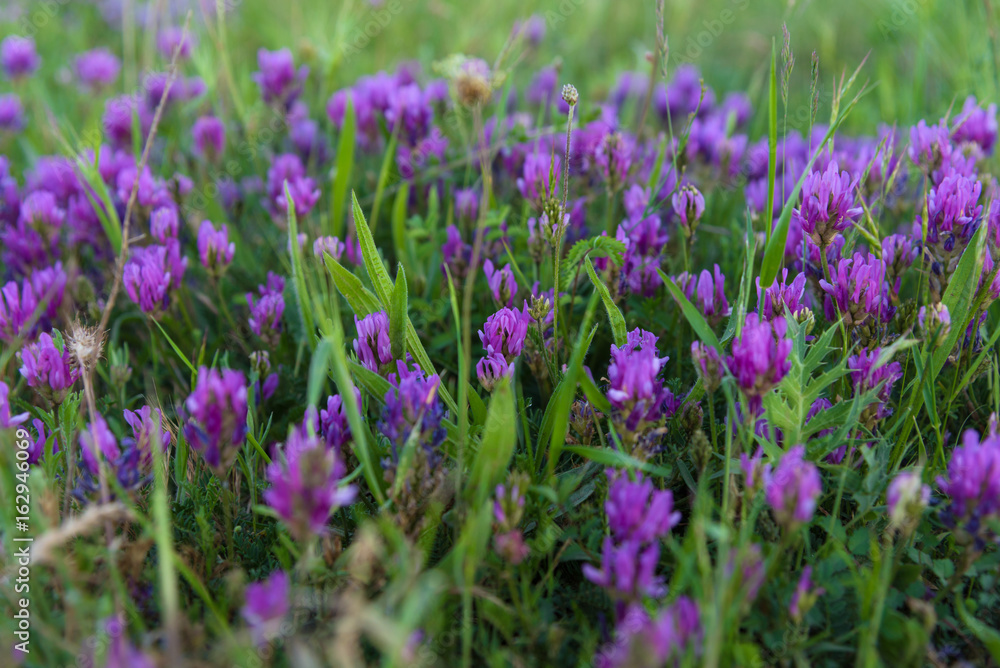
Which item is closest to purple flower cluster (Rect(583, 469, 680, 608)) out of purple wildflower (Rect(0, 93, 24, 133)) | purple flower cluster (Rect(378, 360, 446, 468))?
purple flower cluster (Rect(378, 360, 446, 468))

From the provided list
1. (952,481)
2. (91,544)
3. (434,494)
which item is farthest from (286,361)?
(952,481)

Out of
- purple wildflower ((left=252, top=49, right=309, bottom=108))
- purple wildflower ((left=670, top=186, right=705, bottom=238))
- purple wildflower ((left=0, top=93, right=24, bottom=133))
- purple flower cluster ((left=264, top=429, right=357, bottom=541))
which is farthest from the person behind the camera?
purple wildflower ((left=0, top=93, right=24, bottom=133))

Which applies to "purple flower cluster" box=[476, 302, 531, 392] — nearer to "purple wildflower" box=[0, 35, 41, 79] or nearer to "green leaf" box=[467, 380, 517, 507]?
"green leaf" box=[467, 380, 517, 507]

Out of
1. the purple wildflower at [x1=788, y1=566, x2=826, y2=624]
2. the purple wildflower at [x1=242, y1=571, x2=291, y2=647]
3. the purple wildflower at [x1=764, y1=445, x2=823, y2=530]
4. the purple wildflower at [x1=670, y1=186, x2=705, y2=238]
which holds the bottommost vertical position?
the purple wildflower at [x1=788, y1=566, x2=826, y2=624]

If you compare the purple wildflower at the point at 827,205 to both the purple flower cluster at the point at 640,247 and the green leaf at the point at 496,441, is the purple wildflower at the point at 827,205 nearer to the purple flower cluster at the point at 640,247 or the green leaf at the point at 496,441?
the purple flower cluster at the point at 640,247

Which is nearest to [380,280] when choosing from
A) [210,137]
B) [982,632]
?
[982,632]

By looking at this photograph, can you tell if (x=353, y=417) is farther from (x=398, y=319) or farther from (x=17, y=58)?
(x=17, y=58)

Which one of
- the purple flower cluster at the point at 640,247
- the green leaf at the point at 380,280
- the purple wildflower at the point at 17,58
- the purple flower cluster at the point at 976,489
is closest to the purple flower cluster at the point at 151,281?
the green leaf at the point at 380,280
